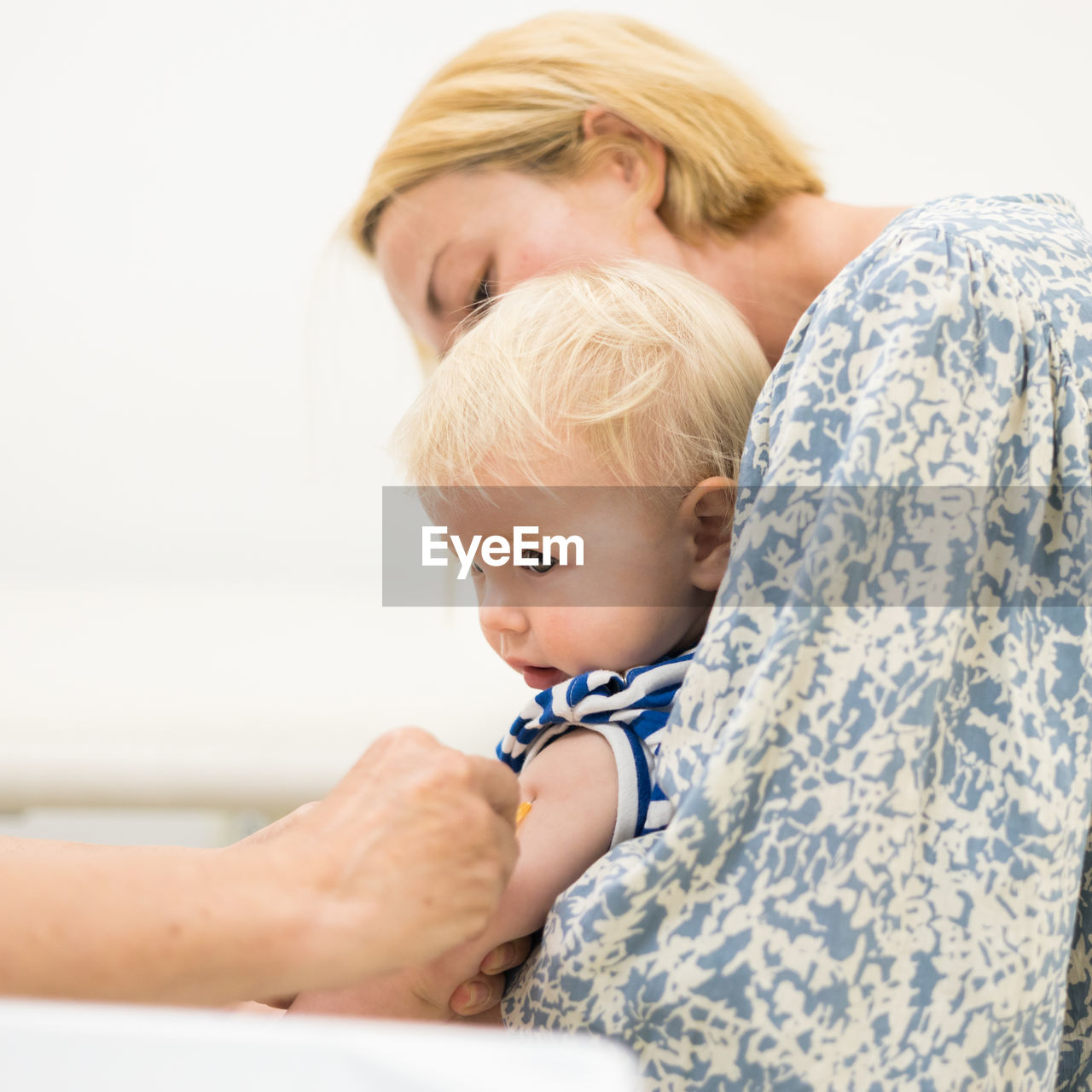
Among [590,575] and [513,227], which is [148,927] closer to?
[590,575]

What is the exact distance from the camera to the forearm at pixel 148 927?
0.41m

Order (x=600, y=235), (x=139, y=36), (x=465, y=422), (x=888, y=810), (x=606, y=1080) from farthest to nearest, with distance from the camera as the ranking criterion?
(x=139, y=36) < (x=600, y=235) < (x=465, y=422) < (x=888, y=810) < (x=606, y=1080)

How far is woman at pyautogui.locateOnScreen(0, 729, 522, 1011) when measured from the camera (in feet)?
1.37

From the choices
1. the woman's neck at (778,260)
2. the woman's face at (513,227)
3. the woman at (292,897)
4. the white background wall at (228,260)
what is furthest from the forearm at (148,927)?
the white background wall at (228,260)

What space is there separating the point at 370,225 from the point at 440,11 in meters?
1.11

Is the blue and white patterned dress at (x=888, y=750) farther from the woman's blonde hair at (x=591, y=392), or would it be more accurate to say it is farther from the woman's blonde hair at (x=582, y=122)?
the woman's blonde hair at (x=582, y=122)

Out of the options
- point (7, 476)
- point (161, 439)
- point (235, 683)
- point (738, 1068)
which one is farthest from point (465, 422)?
point (7, 476)

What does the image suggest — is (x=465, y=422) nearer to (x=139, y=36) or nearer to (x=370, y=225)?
(x=370, y=225)

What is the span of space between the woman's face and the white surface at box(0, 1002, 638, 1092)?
807mm

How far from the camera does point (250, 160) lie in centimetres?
202

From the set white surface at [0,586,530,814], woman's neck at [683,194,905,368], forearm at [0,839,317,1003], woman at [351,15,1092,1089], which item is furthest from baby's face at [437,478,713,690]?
white surface at [0,586,530,814]

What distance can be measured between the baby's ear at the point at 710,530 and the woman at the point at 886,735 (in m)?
0.15

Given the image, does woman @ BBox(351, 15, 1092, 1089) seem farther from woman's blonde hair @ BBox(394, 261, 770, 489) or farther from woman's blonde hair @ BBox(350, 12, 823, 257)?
woman's blonde hair @ BBox(350, 12, 823, 257)

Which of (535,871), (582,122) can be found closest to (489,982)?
(535,871)
